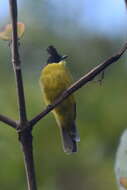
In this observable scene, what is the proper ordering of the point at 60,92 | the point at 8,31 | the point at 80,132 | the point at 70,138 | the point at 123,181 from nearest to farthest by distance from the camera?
1. the point at 123,181
2. the point at 8,31
3. the point at 70,138
4. the point at 60,92
5. the point at 80,132

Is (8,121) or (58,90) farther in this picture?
(58,90)

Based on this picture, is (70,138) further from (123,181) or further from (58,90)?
(123,181)

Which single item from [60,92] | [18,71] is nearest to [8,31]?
[18,71]

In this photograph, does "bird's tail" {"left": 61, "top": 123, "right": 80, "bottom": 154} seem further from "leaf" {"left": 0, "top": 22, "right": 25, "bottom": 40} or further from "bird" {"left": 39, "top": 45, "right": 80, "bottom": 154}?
"leaf" {"left": 0, "top": 22, "right": 25, "bottom": 40}

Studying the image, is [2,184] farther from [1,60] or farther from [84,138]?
[1,60]

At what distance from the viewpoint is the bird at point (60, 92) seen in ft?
6.28

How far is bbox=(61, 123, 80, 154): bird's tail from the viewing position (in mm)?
1615

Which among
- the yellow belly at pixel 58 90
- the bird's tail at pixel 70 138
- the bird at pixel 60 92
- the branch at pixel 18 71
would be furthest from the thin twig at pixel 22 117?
the yellow belly at pixel 58 90

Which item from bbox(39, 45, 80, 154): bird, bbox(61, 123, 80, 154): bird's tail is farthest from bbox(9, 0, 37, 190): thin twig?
bbox(39, 45, 80, 154): bird

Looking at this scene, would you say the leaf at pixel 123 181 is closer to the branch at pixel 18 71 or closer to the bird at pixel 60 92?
the branch at pixel 18 71

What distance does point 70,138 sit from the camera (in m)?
1.82

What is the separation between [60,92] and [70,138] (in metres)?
0.20

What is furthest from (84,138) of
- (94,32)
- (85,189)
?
(94,32)

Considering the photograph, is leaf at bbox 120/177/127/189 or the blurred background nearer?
leaf at bbox 120/177/127/189
